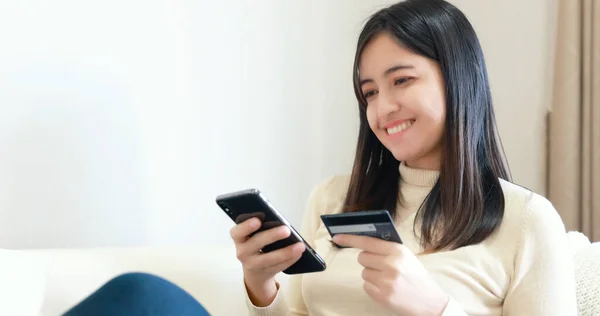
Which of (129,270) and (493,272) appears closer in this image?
(493,272)

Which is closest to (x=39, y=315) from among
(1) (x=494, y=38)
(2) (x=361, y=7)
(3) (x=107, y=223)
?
(3) (x=107, y=223)

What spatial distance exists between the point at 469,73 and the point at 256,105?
0.64 m

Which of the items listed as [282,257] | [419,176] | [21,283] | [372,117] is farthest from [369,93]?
[21,283]

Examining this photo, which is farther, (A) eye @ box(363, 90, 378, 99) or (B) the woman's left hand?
(A) eye @ box(363, 90, 378, 99)

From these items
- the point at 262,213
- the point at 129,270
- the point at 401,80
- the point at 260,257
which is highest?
the point at 401,80

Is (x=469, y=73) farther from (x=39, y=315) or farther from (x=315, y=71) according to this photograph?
(x=39, y=315)

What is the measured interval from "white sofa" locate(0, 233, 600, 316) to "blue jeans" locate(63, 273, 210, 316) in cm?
14

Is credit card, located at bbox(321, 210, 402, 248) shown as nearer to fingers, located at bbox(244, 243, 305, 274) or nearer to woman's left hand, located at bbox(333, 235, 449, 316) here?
woman's left hand, located at bbox(333, 235, 449, 316)

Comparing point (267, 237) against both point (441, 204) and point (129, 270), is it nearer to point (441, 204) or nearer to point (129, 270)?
point (441, 204)

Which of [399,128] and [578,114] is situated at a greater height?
[399,128]

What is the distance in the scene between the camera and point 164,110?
1550 millimetres

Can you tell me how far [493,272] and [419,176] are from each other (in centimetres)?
23

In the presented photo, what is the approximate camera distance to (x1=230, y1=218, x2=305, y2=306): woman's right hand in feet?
3.30

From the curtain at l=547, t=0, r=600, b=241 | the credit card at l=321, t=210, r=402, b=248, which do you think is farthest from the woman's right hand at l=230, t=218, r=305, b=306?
the curtain at l=547, t=0, r=600, b=241
